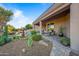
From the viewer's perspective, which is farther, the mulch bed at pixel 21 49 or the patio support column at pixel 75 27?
the mulch bed at pixel 21 49

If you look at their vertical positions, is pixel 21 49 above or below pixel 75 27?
below

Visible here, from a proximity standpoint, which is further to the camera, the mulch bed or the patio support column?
the mulch bed

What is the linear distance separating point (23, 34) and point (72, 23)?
9.25ft

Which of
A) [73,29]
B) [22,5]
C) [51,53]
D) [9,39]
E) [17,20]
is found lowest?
[51,53]

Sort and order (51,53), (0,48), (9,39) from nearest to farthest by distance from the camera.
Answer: (51,53)
(0,48)
(9,39)

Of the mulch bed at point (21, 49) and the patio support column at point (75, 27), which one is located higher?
the patio support column at point (75, 27)

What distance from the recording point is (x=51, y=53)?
5.59 m

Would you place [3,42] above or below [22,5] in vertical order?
below

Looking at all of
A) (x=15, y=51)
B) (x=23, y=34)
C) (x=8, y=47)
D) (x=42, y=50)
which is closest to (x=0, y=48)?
(x=8, y=47)

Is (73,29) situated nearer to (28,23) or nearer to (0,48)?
(28,23)

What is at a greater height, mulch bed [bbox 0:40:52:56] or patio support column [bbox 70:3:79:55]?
patio support column [bbox 70:3:79:55]

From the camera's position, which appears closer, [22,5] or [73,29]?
[73,29]

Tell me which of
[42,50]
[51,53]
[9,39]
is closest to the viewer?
[51,53]

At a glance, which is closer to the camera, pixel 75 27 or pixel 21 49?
pixel 75 27
